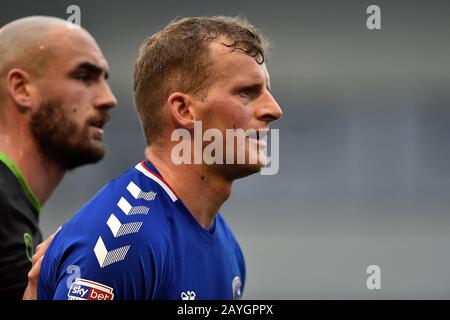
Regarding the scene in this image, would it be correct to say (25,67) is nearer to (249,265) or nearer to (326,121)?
(249,265)

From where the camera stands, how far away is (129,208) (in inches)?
93.2

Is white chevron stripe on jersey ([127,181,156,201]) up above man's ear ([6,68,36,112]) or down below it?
below

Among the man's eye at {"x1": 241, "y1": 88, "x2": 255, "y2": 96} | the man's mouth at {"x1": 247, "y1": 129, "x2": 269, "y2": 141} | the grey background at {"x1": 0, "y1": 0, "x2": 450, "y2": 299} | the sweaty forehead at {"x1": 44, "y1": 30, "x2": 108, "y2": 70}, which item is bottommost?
the man's mouth at {"x1": 247, "y1": 129, "x2": 269, "y2": 141}

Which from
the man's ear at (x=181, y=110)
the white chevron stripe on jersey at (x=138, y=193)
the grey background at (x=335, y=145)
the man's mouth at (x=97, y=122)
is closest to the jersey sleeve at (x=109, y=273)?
the white chevron stripe on jersey at (x=138, y=193)

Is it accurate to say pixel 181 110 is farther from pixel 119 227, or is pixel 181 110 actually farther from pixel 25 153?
pixel 25 153

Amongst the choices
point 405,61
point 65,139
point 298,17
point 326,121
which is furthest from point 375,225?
point 65,139

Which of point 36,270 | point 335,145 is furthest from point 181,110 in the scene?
point 335,145

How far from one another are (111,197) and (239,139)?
480mm

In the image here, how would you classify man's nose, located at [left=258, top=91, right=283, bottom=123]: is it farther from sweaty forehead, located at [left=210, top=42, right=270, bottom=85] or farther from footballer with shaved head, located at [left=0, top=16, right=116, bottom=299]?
footballer with shaved head, located at [left=0, top=16, right=116, bottom=299]

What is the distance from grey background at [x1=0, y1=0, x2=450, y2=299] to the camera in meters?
8.73

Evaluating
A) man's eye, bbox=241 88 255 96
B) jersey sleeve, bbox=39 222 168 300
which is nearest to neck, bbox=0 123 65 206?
jersey sleeve, bbox=39 222 168 300

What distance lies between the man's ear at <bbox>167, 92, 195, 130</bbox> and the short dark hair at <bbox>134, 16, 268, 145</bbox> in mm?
28

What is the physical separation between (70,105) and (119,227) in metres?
1.02

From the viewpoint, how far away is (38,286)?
2395 mm
